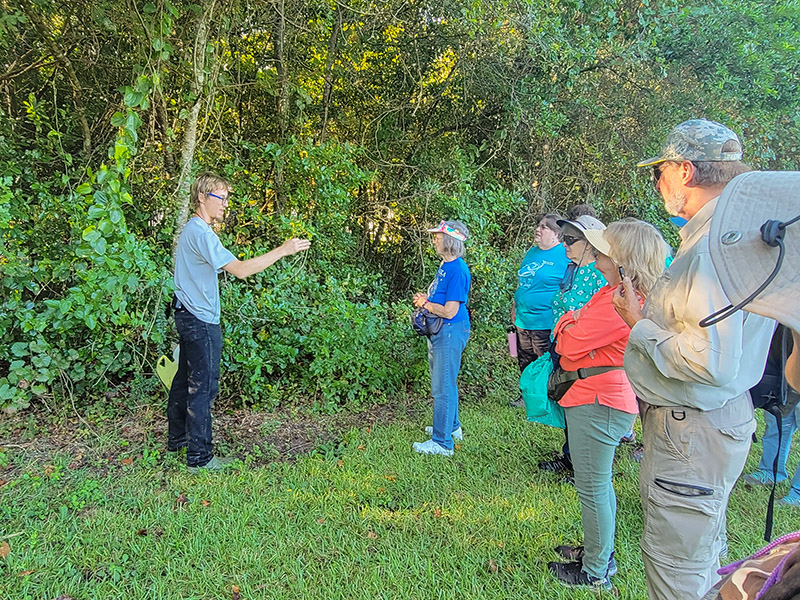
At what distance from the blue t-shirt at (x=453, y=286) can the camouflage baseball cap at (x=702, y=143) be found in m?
2.21

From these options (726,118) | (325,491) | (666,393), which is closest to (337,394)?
(325,491)

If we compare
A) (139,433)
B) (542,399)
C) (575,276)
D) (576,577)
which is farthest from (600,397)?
(139,433)

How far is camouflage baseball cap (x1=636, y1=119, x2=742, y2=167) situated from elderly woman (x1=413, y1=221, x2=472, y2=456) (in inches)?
87.5

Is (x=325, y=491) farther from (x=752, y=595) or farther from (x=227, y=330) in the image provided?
(x=752, y=595)

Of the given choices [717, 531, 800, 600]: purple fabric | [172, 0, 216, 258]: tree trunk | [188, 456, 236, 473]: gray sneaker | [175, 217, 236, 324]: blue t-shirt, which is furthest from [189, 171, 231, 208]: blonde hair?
[717, 531, 800, 600]: purple fabric

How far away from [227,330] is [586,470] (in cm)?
363

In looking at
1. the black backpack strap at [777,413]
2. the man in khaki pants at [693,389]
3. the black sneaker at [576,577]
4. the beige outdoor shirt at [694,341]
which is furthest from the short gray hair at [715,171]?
the black sneaker at [576,577]

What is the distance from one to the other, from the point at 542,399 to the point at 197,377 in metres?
2.47

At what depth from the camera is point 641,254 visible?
83.4 inches

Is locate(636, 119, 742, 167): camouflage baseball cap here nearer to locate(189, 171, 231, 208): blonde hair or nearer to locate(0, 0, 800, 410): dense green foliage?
locate(189, 171, 231, 208): blonde hair

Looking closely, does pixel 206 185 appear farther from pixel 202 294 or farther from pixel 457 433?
pixel 457 433

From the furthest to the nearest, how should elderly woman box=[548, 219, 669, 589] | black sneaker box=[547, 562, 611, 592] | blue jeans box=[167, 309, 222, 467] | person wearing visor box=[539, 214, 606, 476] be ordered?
blue jeans box=[167, 309, 222, 467] → person wearing visor box=[539, 214, 606, 476] → black sneaker box=[547, 562, 611, 592] → elderly woman box=[548, 219, 669, 589]

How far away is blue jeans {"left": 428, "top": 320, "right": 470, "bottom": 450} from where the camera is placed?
3.98m

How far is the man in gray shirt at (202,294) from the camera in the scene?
340 centimetres
